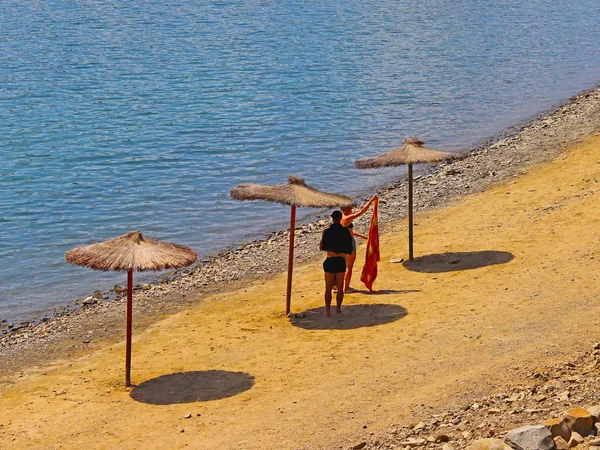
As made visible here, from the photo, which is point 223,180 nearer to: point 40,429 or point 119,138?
point 119,138

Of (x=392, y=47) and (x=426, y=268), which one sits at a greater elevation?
(x=392, y=47)

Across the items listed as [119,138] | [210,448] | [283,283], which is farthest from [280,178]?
[210,448]

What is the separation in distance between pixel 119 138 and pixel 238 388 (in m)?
20.1

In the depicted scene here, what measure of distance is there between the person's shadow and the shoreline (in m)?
3.04

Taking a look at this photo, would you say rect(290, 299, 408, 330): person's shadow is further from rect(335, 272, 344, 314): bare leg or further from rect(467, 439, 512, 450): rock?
rect(467, 439, 512, 450): rock

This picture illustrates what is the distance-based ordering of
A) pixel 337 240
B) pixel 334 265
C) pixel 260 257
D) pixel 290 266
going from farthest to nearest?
pixel 260 257 < pixel 290 266 < pixel 334 265 < pixel 337 240

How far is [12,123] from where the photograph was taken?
113 ft

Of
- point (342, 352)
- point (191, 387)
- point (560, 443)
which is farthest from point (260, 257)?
point (560, 443)

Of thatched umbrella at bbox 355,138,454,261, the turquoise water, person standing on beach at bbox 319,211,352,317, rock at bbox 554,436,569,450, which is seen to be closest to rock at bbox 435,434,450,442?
rock at bbox 554,436,569,450

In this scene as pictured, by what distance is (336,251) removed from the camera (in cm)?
1619

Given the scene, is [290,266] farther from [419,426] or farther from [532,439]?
[532,439]

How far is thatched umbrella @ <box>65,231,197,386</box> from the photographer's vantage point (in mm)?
14102

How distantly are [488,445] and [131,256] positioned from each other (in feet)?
20.8

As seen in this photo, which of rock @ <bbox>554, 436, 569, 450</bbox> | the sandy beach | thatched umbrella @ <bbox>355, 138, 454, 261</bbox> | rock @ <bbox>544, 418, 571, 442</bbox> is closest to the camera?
rock @ <bbox>554, 436, 569, 450</bbox>
